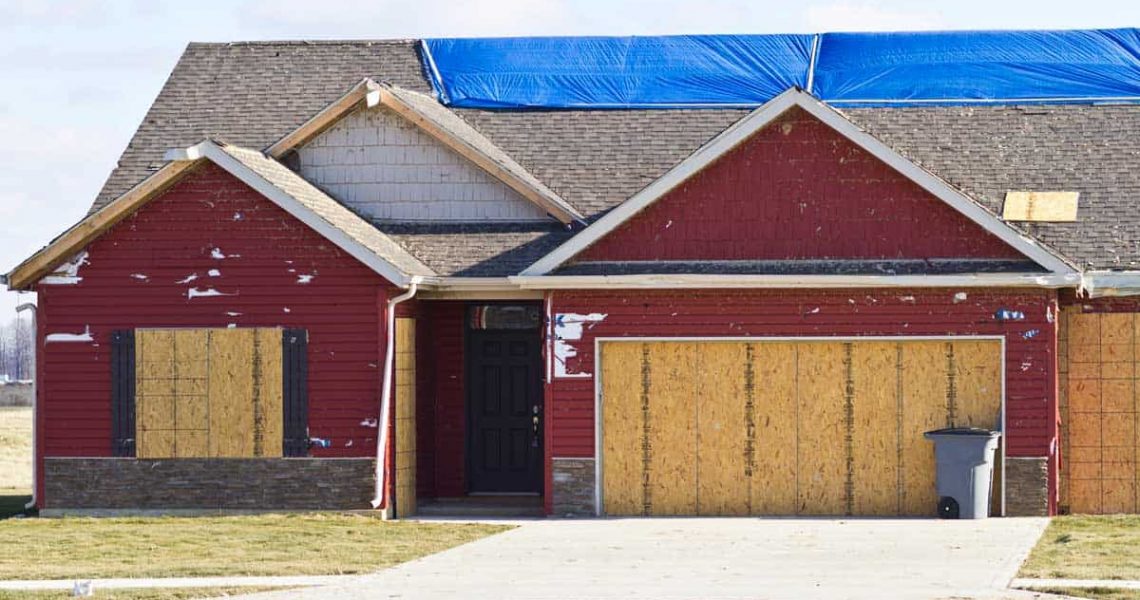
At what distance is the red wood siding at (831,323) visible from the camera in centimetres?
2261

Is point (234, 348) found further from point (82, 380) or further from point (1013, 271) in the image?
point (1013, 271)

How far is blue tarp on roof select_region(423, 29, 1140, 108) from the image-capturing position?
27.9m

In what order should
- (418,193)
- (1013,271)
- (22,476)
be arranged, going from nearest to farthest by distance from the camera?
(1013,271), (418,193), (22,476)

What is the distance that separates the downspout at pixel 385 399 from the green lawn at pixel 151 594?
643 centimetres

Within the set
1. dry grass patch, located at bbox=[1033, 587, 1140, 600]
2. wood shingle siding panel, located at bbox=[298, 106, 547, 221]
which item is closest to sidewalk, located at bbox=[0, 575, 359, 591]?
dry grass patch, located at bbox=[1033, 587, 1140, 600]

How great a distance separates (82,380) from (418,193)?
4.83 metres

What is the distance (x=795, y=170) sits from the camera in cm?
2298

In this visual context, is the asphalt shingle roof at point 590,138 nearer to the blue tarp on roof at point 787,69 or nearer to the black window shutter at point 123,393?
the blue tarp on roof at point 787,69

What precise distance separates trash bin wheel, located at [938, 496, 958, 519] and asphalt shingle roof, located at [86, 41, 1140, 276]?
3.35 metres

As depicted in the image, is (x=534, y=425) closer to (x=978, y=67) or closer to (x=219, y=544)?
(x=219, y=544)

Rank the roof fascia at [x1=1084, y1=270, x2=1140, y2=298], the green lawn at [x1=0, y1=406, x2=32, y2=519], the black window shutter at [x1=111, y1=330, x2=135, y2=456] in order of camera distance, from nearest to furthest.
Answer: the roof fascia at [x1=1084, y1=270, x2=1140, y2=298], the black window shutter at [x1=111, y1=330, x2=135, y2=456], the green lawn at [x1=0, y1=406, x2=32, y2=519]

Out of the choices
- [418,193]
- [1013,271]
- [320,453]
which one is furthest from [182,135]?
[1013,271]

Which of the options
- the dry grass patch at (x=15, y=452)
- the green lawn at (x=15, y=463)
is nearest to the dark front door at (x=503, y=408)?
the green lawn at (x=15, y=463)

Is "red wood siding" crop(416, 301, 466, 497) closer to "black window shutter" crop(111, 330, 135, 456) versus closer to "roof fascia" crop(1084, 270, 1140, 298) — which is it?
"black window shutter" crop(111, 330, 135, 456)
